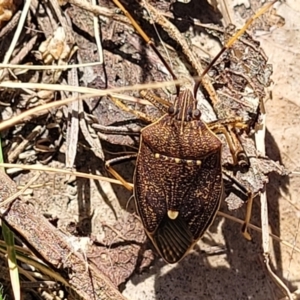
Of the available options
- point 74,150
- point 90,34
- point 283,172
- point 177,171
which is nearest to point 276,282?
point 283,172

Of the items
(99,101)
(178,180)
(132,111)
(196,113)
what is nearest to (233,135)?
(196,113)

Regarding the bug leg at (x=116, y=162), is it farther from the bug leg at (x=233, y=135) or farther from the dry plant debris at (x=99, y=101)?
the bug leg at (x=233, y=135)

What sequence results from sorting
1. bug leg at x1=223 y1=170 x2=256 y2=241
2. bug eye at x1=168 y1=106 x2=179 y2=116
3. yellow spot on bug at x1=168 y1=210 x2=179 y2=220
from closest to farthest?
yellow spot on bug at x1=168 y1=210 x2=179 y2=220 < bug eye at x1=168 y1=106 x2=179 y2=116 < bug leg at x1=223 y1=170 x2=256 y2=241

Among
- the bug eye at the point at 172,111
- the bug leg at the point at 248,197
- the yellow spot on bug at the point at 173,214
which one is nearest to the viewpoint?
the yellow spot on bug at the point at 173,214

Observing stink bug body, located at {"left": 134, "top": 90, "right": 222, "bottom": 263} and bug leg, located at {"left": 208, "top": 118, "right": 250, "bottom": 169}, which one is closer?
stink bug body, located at {"left": 134, "top": 90, "right": 222, "bottom": 263}

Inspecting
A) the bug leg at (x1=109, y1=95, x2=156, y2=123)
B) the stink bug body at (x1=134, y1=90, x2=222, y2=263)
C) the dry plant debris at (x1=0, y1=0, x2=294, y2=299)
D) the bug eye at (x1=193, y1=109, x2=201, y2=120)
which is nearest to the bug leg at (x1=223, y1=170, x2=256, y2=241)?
the dry plant debris at (x1=0, y1=0, x2=294, y2=299)

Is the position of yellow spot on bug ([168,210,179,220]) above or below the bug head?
below

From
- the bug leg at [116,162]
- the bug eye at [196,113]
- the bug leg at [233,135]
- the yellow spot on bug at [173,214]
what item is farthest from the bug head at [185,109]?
the yellow spot on bug at [173,214]

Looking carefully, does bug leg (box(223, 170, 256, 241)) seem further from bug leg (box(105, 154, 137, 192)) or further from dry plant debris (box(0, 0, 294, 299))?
bug leg (box(105, 154, 137, 192))

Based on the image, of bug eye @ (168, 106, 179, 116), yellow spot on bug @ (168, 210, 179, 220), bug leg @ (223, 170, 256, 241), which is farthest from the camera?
bug leg @ (223, 170, 256, 241)
